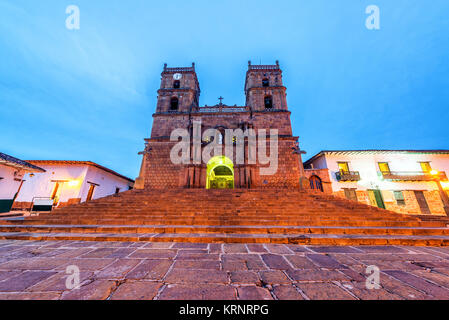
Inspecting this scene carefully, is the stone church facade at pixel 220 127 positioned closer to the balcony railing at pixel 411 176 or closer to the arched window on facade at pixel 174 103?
the arched window on facade at pixel 174 103

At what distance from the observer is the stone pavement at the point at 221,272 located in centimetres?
154

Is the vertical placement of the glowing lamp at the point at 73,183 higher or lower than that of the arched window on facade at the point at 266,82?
lower

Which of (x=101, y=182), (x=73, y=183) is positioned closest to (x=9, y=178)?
(x=73, y=183)

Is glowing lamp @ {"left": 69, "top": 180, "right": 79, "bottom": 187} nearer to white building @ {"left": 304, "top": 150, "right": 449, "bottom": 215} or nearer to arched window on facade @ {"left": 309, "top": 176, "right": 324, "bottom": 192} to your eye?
white building @ {"left": 304, "top": 150, "right": 449, "bottom": 215}

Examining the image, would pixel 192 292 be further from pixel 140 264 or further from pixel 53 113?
pixel 53 113

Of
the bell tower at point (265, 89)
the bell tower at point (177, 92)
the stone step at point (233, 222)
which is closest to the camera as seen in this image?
the stone step at point (233, 222)

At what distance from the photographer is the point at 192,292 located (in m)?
1.56

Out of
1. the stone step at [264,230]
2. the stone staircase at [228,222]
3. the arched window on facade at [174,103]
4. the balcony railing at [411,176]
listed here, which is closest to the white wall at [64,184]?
the stone staircase at [228,222]

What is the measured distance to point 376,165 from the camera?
1574 cm

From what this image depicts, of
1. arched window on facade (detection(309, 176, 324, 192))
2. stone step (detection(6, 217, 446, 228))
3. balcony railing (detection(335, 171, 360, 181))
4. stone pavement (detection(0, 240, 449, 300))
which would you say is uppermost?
balcony railing (detection(335, 171, 360, 181))

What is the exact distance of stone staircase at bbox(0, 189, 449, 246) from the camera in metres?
3.77

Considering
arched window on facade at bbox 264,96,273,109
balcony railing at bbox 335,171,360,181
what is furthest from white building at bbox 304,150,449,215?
arched window on facade at bbox 264,96,273,109

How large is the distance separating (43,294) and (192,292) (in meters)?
1.39
